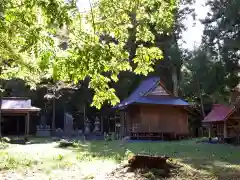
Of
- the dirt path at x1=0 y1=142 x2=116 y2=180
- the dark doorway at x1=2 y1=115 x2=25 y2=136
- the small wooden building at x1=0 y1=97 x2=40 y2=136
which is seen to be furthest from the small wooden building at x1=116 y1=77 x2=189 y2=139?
the dirt path at x1=0 y1=142 x2=116 y2=180

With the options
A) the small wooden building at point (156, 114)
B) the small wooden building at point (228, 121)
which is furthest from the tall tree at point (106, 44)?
the small wooden building at point (156, 114)

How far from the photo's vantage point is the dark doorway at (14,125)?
39.7 metres

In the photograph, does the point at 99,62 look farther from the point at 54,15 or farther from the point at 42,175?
the point at 42,175

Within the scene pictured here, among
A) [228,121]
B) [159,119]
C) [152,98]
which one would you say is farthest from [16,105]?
[228,121]

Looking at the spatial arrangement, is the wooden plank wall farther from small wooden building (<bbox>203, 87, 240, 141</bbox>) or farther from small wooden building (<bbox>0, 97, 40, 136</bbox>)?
small wooden building (<bbox>0, 97, 40, 136</bbox>)

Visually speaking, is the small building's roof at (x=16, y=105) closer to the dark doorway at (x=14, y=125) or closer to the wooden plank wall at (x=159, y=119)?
the dark doorway at (x=14, y=125)

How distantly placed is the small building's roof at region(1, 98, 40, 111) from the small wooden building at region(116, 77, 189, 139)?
28.6 ft

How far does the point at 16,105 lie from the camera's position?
32.6 m

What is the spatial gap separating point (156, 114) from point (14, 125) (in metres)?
18.3

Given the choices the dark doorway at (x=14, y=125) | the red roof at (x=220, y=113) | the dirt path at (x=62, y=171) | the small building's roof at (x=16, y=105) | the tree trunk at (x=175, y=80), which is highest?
the tree trunk at (x=175, y=80)

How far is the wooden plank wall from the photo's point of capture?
30.8 meters

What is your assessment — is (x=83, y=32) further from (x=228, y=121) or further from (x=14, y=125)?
(x=14, y=125)

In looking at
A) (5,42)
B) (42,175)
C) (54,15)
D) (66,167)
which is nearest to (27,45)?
(54,15)

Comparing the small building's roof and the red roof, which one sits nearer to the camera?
the red roof
